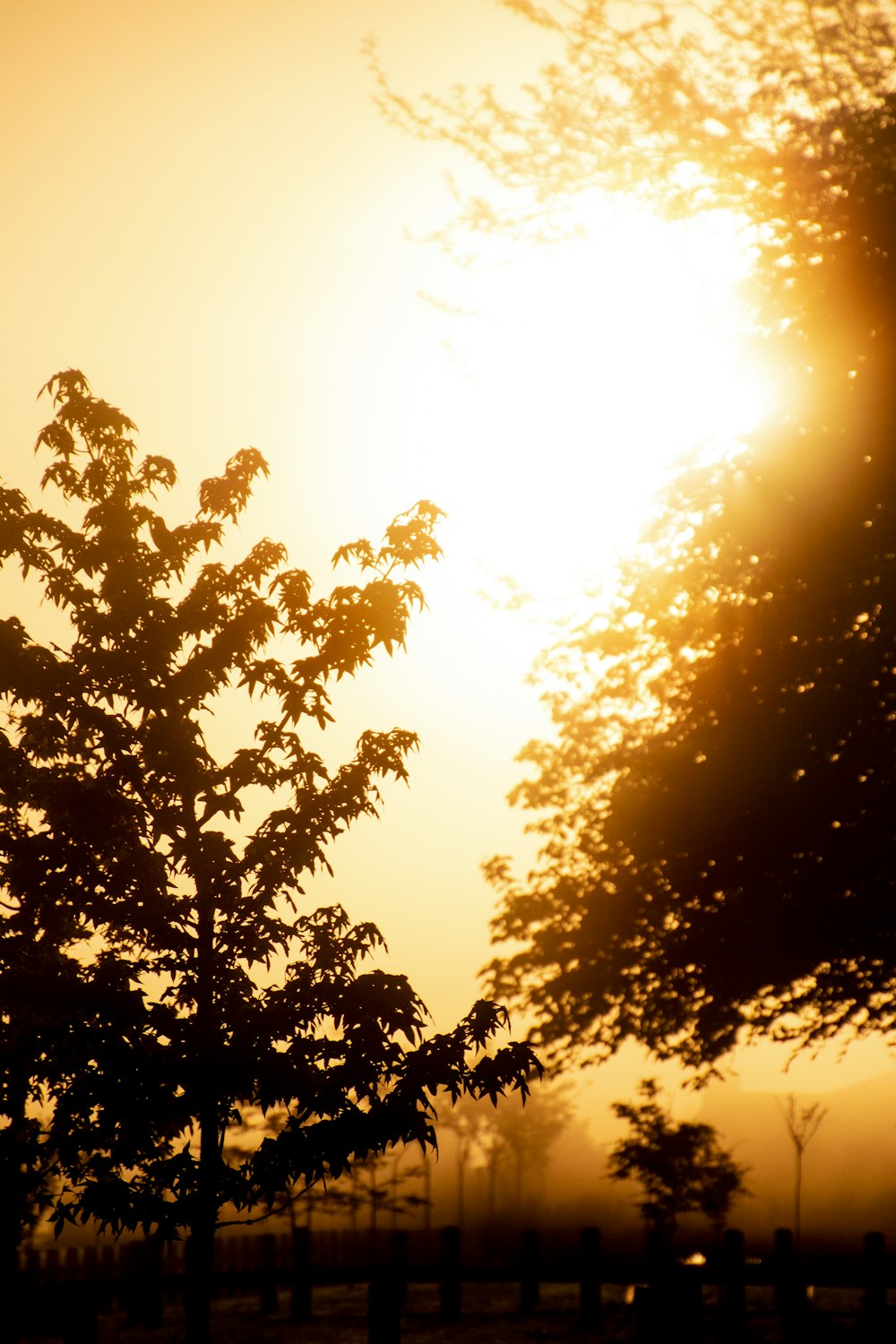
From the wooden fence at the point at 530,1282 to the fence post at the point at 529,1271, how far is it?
0.06 ft

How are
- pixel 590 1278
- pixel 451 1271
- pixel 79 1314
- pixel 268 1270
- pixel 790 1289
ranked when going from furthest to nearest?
pixel 268 1270 < pixel 451 1271 < pixel 590 1278 < pixel 790 1289 < pixel 79 1314

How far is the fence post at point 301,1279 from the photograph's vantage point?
24.8 m

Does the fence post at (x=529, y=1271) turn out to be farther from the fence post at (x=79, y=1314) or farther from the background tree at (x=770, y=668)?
the fence post at (x=79, y=1314)

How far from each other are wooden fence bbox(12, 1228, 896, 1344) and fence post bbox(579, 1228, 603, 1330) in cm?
2

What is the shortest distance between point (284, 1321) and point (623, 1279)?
7869mm

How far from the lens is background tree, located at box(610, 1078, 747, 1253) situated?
27062 millimetres

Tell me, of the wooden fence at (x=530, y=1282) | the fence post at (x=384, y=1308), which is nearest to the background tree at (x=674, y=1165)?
the wooden fence at (x=530, y=1282)

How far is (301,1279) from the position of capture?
82.0 feet

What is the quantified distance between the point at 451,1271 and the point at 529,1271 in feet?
6.01

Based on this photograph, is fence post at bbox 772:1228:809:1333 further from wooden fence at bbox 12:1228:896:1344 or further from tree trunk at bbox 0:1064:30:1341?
tree trunk at bbox 0:1064:30:1341

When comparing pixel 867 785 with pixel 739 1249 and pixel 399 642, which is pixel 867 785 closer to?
pixel 739 1249

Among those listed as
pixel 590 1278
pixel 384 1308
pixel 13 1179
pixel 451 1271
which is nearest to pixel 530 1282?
pixel 451 1271

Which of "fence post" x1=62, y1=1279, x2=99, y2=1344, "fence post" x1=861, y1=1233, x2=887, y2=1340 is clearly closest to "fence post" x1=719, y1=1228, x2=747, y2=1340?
"fence post" x1=861, y1=1233, x2=887, y2=1340

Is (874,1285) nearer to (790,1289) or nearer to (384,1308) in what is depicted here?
(790,1289)
